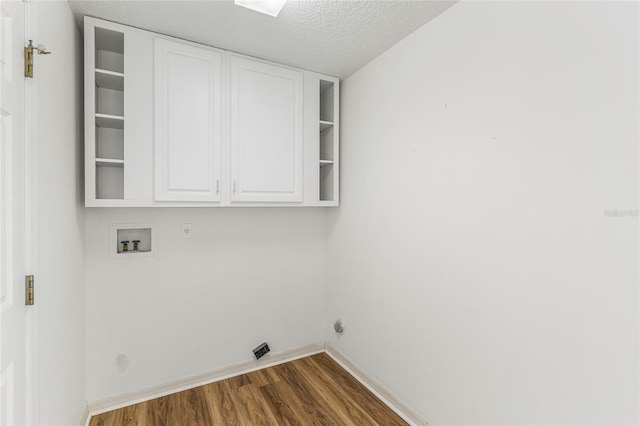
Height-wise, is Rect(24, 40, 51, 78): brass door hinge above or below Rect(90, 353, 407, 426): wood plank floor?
above

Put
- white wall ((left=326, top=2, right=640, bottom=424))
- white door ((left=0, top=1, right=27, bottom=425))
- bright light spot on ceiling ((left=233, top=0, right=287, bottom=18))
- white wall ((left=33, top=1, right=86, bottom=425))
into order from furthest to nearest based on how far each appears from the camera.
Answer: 1. bright light spot on ceiling ((left=233, top=0, right=287, bottom=18))
2. white wall ((left=33, top=1, right=86, bottom=425))
3. white wall ((left=326, top=2, right=640, bottom=424))
4. white door ((left=0, top=1, right=27, bottom=425))

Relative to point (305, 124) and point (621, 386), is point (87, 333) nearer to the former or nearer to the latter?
point (305, 124)

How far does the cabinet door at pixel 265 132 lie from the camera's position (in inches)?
82.7

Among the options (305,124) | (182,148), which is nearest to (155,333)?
(182,148)

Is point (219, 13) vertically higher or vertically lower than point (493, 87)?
higher

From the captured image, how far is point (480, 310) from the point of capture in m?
1.49

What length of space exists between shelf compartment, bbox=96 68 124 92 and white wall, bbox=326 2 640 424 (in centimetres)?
163

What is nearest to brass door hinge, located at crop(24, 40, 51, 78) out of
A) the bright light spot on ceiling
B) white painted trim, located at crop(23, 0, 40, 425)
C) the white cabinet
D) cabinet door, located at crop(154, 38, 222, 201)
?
white painted trim, located at crop(23, 0, 40, 425)

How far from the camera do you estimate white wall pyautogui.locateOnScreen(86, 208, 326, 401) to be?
198 centimetres

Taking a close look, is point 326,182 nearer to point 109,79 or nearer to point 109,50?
point 109,79

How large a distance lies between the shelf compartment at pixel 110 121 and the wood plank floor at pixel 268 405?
1.83 meters

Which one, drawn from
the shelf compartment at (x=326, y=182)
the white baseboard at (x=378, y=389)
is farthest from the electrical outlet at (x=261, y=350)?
the shelf compartment at (x=326, y=182)

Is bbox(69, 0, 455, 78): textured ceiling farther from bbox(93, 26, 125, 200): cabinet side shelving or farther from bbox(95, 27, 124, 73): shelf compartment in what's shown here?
bbox(93, 26, 125, 200): cabinet side shelving

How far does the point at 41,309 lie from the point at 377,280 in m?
1.80
